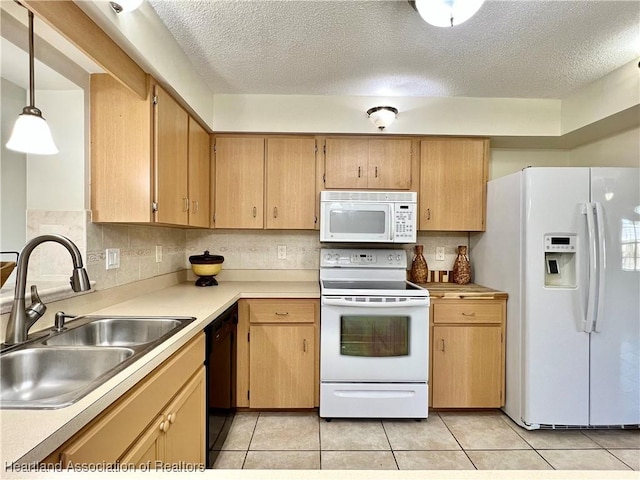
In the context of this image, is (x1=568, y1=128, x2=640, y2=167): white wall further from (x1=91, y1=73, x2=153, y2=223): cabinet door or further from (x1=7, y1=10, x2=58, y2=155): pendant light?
(x1=7, y1=10, x2=58, y2=155): pendant light

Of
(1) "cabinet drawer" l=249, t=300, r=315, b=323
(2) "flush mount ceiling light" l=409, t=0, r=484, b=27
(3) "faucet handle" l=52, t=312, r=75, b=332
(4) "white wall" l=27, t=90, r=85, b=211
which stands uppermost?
(2) "flush mount ceiling light" l=409, t=0, r=484, b=27

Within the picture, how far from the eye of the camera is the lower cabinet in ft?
2.75

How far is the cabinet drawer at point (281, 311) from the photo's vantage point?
236 centimetres

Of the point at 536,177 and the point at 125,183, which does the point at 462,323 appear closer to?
the point at 536,177

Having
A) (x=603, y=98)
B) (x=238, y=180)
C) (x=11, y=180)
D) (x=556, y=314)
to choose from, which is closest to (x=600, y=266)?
(x=556, y=314)

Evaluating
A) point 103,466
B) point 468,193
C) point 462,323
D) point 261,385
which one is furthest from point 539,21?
point 261,385

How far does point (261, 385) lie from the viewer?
7.77 feet

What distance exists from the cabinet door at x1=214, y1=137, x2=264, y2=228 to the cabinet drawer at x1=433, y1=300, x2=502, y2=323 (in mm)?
1550

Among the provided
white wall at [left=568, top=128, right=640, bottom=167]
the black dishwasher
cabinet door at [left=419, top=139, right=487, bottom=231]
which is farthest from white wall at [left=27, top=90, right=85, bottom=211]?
white wall at [left=568, top=128, right=640, bottom=167]

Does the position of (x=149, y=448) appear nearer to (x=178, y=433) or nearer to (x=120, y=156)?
(x=178, y=433)

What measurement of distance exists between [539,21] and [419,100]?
0.99 meters

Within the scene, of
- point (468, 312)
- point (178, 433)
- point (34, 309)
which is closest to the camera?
point (34, 309)

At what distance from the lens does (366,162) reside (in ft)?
8.85

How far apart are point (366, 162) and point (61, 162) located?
77.6 inches
